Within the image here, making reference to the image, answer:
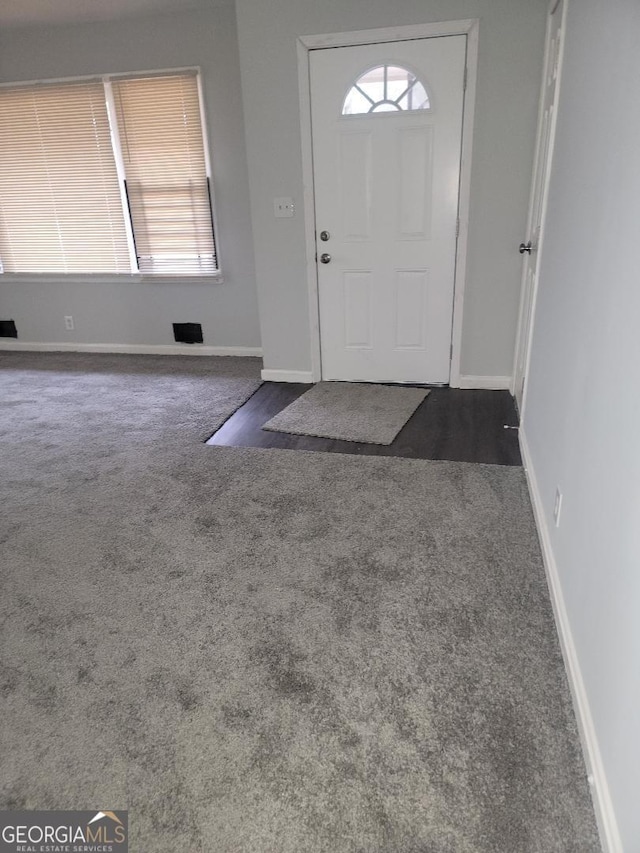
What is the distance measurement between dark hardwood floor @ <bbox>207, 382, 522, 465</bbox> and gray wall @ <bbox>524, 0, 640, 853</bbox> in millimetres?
785

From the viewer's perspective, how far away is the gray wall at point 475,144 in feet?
10.3

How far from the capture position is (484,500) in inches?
97.9

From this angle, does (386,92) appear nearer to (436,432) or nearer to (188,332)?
(436,432)

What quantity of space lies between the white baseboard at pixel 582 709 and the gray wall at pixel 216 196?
10.9ft

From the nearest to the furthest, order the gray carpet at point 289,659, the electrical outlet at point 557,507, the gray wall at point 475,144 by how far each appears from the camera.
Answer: the gray carpet at point 289,659, the electrical outlet at point 557,507, the gray wall at point 475,144

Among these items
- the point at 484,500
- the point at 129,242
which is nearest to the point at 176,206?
the point at 129,242

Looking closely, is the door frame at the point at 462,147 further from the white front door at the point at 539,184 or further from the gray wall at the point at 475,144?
the white front door at the point at 539,184

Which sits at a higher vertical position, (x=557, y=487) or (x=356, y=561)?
(x=557, y=487)

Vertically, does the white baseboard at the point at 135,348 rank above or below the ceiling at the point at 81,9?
below

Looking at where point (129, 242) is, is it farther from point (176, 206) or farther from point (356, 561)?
point (356, 561)

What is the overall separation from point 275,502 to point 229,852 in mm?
1463

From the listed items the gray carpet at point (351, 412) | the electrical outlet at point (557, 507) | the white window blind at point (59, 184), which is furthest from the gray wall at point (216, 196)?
the electrical outlet at point (557, 507)

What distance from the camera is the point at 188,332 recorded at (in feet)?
16.2

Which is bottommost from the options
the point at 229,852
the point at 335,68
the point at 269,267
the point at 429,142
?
the point at 229,852
